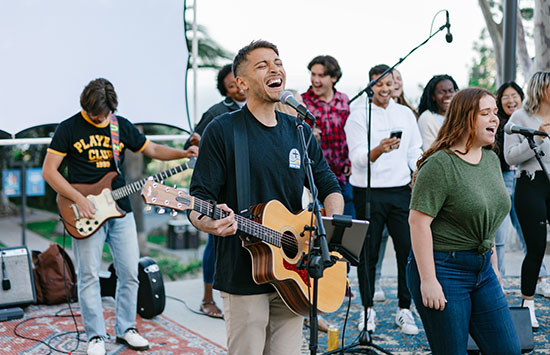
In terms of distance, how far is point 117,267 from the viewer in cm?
453

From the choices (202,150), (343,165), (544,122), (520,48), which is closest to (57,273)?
(343,165)

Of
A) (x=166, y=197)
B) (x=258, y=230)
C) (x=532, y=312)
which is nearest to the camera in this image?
(x=166, y=197)

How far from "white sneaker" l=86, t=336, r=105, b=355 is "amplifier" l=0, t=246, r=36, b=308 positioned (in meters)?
1.45

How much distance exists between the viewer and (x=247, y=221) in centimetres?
252

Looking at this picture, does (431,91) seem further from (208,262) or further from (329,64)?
(208,262)

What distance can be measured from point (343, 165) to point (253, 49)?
8.50 feet

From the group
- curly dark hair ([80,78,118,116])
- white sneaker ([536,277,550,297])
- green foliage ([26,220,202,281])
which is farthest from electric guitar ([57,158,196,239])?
green foliage ([26,220,202,281])

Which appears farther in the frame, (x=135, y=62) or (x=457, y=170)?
(x=135, y=62)

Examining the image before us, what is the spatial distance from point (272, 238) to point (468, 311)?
1.05 meters

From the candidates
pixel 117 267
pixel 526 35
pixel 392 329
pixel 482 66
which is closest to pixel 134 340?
pixel 117 267

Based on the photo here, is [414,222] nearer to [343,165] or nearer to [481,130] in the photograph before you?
[481,130]

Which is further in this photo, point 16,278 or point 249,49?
point 16,278

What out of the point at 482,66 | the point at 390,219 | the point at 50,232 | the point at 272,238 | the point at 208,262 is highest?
the point at 482,66

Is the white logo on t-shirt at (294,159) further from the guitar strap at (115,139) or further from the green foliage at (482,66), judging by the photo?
the green foliage at (482,66)
